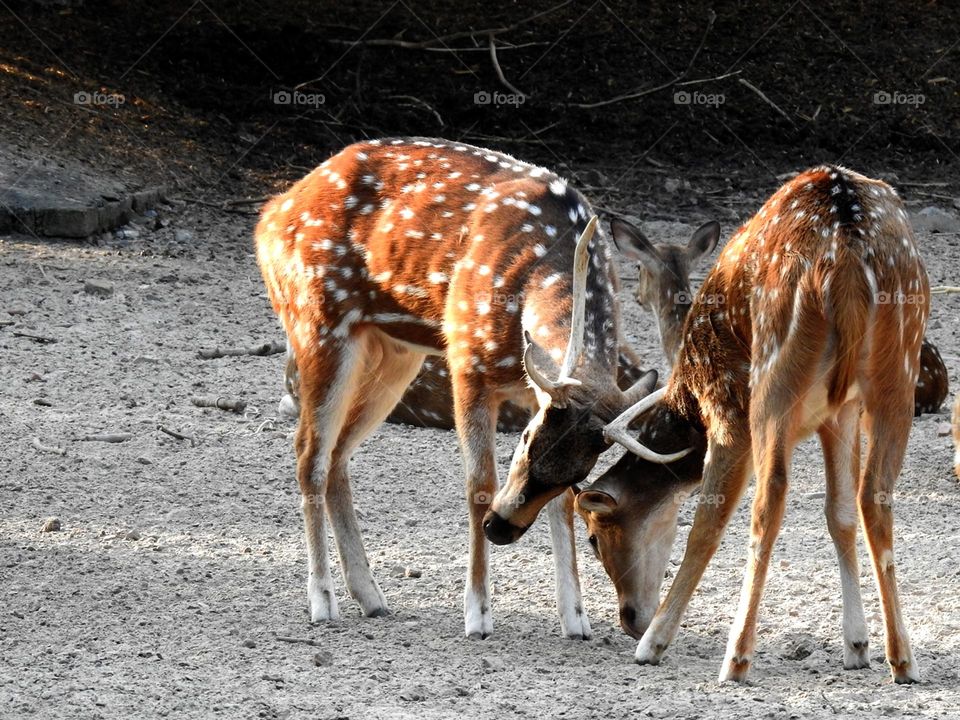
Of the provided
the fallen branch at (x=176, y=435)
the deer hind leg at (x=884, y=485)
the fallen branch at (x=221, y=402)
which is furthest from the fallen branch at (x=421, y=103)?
the deer hind leg at (x=884, y=485)

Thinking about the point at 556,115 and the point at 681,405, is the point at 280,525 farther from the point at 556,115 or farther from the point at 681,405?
the point at 556,115

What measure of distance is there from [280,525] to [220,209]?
5736 mm

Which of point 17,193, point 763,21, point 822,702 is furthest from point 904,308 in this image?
point 763,21

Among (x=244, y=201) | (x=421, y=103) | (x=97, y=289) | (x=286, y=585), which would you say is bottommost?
(x=286, y=585)

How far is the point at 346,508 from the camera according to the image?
6043 mm

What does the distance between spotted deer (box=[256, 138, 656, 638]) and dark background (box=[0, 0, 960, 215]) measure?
247 inches

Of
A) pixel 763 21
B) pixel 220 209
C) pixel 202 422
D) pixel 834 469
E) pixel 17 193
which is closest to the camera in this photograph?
pixel 834 469

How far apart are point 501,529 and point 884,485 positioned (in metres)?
1.34

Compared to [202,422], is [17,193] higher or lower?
higher

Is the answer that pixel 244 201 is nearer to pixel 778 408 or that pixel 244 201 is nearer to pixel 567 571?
pixel 567 571

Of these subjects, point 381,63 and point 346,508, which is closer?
point 346,508

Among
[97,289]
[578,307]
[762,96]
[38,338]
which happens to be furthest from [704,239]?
[762,96]

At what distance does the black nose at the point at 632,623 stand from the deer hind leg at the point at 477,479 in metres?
0.51

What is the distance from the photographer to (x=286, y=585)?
607cm
